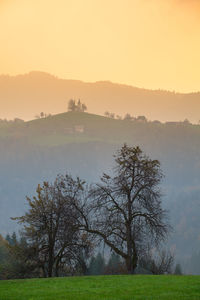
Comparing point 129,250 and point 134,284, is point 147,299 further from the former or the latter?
point 129,250

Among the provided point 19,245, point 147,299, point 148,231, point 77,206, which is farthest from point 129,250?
point 147,299

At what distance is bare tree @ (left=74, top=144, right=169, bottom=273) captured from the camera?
32812 millimetres

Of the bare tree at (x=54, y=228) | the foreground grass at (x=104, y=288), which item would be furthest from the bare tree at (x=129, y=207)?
the foreground grass at (x=104, y=288)

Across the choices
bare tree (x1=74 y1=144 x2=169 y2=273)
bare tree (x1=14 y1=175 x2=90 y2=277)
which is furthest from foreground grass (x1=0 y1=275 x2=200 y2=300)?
bare tree (x1=14 y1=175 x2=90 y2=277)

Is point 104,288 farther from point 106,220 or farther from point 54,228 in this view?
point 54,228

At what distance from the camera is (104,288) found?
22.1m

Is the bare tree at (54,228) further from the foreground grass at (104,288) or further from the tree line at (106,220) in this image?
the foreground grass at (104,288)

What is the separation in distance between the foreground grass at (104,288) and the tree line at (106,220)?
6.95m

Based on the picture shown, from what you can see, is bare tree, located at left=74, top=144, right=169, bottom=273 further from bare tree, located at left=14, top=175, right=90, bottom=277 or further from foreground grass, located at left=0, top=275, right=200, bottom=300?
foreground grass, located at left=0, top=275, right=200, bottom=300

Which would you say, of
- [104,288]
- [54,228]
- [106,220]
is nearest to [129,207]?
[106,220]

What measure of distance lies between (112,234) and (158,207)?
3.91 m

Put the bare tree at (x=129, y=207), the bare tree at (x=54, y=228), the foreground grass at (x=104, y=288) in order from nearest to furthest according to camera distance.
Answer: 1. the foreground grass at (x=104, y=288)
2. the bare tree at (x=129, y=207)
3. the bare tree at (x=54, y=228)

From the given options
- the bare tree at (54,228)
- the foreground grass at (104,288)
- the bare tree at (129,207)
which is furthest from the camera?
the bare tree at (54,228)

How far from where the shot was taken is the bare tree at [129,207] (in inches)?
1292
